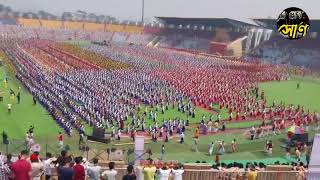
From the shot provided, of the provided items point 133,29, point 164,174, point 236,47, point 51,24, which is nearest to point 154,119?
point 164,174

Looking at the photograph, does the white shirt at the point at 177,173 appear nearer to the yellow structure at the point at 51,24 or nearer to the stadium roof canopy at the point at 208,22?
the stadium roof canopy at the point at 208,22

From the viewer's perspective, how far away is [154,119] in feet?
77.2

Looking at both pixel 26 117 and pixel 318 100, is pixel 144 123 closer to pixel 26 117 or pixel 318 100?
pixel 26 117

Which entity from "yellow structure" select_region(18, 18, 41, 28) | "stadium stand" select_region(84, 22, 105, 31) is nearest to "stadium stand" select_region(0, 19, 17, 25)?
"yellow structure" select_region(18, 18, 41, 28)

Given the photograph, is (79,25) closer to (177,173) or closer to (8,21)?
(8,21)

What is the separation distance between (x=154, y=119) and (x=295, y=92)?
1571 centimetres

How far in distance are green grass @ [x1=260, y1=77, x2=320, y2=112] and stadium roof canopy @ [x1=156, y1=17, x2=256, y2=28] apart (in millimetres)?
29950

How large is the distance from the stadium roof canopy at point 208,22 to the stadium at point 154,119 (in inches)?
824

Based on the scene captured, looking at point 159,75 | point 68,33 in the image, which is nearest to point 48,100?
point 159,75

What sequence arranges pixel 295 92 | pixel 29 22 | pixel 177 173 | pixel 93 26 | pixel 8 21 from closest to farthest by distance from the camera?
pixel 177 173 < pixel 295 92 < pixel 8 21 < pixel 29 22 < pixel 93 26

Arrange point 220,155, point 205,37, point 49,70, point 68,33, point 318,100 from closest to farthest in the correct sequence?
point 220,155 → point 318,100 → point 49,70 → point 205,37 → point 68,33

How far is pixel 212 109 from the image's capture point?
27.0m

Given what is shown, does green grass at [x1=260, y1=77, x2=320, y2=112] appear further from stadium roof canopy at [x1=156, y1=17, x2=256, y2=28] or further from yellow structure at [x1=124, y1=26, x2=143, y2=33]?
yellow structure at [x1=124, y1=26, x2=143, y2=33]

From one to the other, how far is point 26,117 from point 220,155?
958 cm
